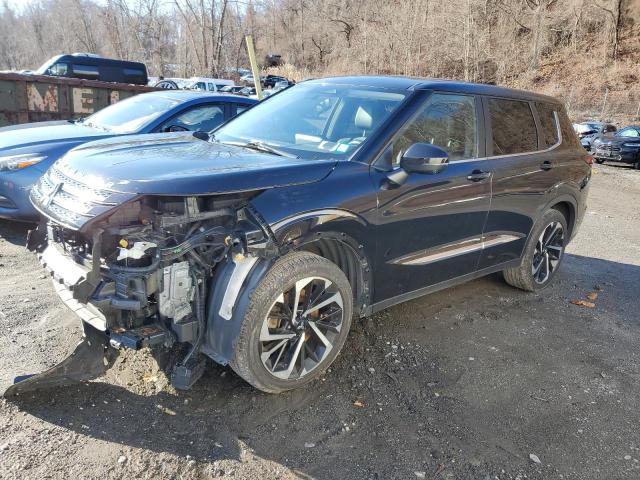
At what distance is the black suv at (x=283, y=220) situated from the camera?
8.99 ft

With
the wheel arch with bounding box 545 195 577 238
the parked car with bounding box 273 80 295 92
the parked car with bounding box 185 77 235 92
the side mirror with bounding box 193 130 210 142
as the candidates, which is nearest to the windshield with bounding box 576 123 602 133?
the parked car with bounding box 273 80 295 92

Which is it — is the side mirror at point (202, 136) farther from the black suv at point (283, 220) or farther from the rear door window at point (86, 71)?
the rear door window at point (86, 71)

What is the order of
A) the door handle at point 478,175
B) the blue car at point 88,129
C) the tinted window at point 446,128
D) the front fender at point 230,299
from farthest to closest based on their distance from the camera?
1. the blue car at point 88,129
2. the door handle at point 478,175
3. the tinted window at point 446,128
4. the front fender at point 230,299

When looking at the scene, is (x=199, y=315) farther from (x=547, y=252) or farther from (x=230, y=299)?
(x=547, y=252)

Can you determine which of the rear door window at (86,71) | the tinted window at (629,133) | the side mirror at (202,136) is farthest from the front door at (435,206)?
the tinted window at (629,133)

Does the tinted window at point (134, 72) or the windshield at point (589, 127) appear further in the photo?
the windshield at point (589, 127)

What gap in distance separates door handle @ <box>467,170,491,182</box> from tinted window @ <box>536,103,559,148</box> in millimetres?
1145

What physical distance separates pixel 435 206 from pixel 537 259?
2.02 m

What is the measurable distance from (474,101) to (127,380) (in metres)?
3.27

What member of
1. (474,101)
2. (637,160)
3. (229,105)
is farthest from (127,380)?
(637,160)

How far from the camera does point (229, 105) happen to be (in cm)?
726

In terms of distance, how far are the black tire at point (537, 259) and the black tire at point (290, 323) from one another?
2398 mm

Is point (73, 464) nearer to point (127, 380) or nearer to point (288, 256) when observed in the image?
point (127, 380)

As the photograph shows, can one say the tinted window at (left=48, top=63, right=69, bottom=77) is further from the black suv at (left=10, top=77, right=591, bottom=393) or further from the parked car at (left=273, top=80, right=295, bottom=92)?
the black suv at (left=10, top=77, right=591, bottom=393)
